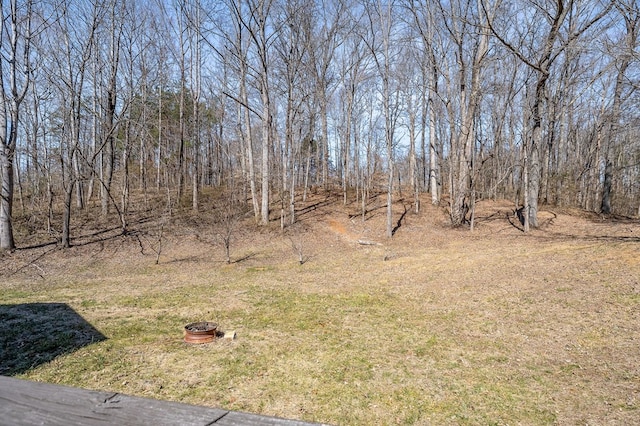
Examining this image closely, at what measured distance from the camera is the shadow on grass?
441cm

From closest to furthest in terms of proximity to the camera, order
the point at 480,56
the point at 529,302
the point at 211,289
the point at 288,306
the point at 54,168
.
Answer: the point at 529,302 < the point at 288,306 < the point at 211,289 < the point at 480,56 < the point at 54,168

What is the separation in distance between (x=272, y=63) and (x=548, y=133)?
1559 cm

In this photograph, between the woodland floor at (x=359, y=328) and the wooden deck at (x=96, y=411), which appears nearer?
the wooden deck at (x=96, y=411)

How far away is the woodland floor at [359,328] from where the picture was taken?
11.7 feet

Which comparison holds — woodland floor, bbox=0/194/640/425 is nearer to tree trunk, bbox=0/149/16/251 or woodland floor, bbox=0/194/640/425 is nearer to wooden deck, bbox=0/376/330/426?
tree trunk, bbox=0/149/16/251

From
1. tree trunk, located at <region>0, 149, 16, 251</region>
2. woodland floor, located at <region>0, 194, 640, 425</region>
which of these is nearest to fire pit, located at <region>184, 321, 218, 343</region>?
woodland floor, located at <region>0, 194, 640, 425</region>

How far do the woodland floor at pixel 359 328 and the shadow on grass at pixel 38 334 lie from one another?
0.03 metres

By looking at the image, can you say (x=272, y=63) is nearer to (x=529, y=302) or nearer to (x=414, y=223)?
(x=414, y=223)

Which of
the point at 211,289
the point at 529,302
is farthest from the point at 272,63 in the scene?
the point at 529,302

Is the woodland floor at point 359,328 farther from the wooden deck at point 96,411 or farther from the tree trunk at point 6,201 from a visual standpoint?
the wooden deck at point 96,411

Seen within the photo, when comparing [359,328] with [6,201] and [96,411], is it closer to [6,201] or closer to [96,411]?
[96,411]

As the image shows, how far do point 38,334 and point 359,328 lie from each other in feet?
15.8

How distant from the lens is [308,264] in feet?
35.6

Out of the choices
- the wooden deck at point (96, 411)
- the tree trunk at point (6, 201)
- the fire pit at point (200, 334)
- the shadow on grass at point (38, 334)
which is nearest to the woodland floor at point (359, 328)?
the shadow on grass at point (38, 334)
